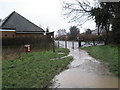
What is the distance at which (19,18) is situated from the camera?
3198 cm

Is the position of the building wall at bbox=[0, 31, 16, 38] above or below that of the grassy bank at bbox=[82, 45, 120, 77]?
above

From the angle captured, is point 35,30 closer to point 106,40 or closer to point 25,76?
point 106,40

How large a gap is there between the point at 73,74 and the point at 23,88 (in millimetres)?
3089

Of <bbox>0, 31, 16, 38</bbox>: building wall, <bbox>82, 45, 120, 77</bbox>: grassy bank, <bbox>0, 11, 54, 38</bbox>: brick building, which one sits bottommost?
<bbox>82, 45, 120, 77</bbox>: grassy bank

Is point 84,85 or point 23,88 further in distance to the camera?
point 84,85

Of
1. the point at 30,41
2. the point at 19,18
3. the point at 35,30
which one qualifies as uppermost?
the point at 19,18

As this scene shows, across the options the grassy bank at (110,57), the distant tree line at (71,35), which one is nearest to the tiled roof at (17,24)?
the distant tree line at (71,35)

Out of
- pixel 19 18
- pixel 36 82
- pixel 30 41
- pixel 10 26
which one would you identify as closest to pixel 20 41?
pixel 30 41

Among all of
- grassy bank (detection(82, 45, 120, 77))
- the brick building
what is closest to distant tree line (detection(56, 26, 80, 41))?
the brick building

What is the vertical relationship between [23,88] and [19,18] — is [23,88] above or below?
below

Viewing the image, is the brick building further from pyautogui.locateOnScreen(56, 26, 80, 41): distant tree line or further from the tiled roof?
pyautogui.locateOnScreen(56, 26, 80, 41): distant tree line

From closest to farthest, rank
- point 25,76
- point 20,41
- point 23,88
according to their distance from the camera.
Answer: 1. point 23,88
2. point 25,76
3. point 20,41

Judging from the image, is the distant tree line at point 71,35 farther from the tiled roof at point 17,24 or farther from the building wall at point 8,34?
the building wall at point 8,34

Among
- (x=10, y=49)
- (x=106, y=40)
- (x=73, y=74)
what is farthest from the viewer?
(x=106, y=40)
